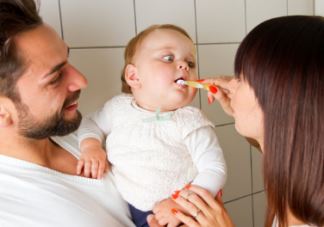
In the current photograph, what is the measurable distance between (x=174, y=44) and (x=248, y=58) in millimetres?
282

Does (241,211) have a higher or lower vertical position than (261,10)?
lower

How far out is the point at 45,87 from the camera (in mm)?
902

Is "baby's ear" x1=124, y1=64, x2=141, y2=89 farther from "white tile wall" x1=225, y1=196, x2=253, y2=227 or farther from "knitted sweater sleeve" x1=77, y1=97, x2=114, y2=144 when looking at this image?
"white tile wall" x1=225, y1=196, x2=253, y2=227

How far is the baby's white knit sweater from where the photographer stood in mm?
968

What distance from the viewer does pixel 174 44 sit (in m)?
1.01

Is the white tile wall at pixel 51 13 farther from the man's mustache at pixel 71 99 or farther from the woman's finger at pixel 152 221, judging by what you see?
the woman's finger at pixel 152 221

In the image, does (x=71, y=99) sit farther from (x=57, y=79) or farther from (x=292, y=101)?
(x=292, y=101)

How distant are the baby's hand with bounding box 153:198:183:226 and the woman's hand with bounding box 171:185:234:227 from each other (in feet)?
0.07

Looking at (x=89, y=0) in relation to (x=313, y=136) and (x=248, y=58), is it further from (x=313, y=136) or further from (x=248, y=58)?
(x=313, y=136)

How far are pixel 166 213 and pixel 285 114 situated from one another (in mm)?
391

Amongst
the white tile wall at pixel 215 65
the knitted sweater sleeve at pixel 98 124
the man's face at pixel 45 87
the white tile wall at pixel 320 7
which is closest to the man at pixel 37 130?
the man's face at pixel 45 87

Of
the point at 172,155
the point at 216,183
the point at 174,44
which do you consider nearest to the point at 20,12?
the point at 174,44

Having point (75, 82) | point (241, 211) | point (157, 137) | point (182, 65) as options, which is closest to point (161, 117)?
point (157, 137)

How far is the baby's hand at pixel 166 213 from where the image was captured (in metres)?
0.88
